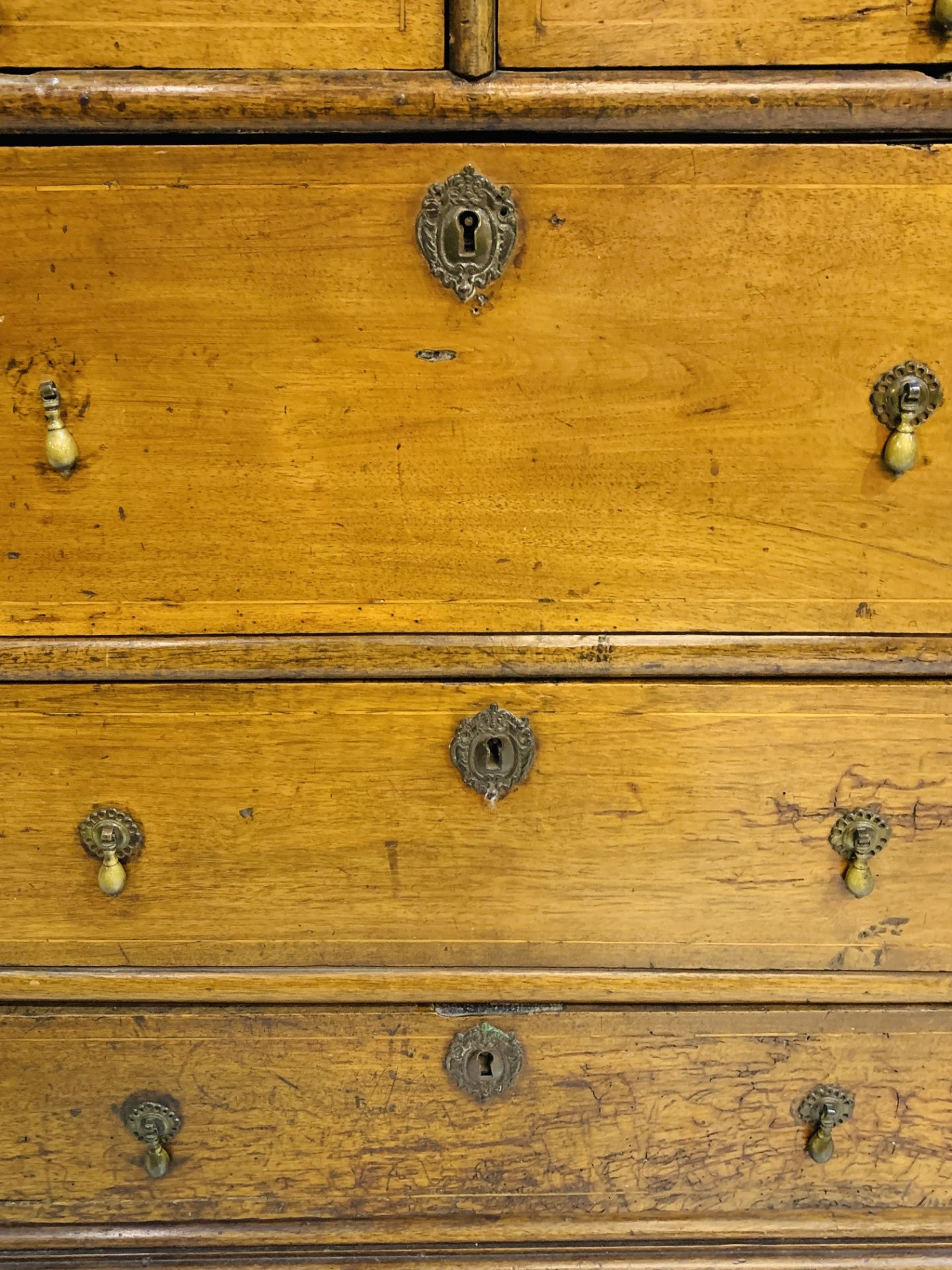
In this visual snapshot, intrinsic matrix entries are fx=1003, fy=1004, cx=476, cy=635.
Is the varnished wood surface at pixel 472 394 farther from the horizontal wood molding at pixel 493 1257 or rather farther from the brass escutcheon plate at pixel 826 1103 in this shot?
the horizontal wood molding at pixel 493 1257

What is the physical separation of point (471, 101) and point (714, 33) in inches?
6.3

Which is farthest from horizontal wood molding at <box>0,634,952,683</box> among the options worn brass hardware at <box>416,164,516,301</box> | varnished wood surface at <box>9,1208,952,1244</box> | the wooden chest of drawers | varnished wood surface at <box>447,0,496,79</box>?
varnished wood surface at <box>9,1208,952,1244</box>

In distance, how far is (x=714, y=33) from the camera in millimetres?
638

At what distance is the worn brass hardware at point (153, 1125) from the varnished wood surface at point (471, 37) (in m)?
0.86

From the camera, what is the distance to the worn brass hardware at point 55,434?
0.69 meters

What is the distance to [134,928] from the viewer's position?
2.77ft

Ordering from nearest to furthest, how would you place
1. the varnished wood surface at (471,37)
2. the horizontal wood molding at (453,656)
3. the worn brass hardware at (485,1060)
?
the varnished wood surface at (471,37)
the horizontal wood molding at (453,656)
the worn brass hardware at (485,1060)

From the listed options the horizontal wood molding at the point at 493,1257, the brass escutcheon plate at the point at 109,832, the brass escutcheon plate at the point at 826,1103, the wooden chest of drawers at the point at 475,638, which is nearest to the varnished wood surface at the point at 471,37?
the wooden chest of drawers at the point at 475,638

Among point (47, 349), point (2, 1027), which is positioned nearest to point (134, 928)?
point (2, 1027)

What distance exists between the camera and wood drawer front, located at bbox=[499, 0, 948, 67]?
632mm

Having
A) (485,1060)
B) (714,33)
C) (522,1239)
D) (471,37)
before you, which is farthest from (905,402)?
(522,1239)

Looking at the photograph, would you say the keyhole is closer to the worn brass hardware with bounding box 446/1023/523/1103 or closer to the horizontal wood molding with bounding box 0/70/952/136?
the horizontal wood molding with bounding box 0/70/952/136

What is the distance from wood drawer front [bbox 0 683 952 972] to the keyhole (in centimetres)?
32

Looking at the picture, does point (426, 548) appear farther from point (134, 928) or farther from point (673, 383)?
point (134, 928)
